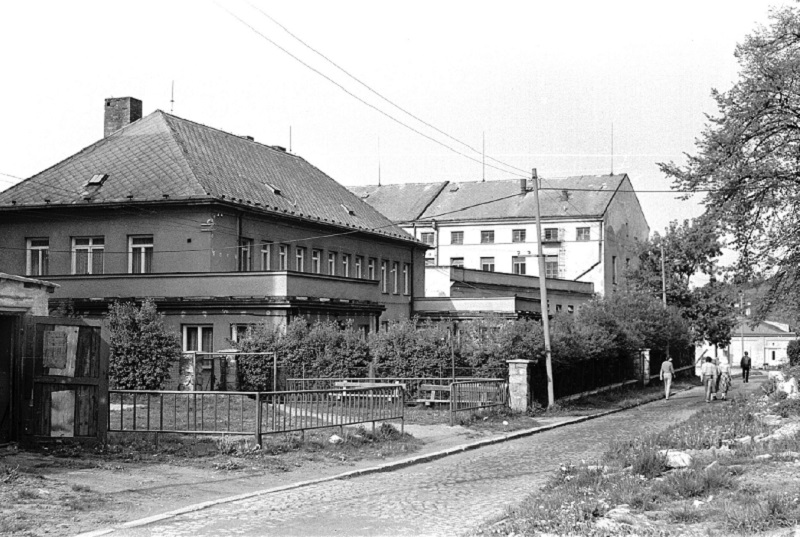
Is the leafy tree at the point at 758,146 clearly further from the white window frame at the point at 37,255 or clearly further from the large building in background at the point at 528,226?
the large building in background at the point at 528,226

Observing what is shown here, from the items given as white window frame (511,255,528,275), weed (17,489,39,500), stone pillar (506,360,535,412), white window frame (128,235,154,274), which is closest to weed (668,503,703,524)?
weed (17,489,39,500)

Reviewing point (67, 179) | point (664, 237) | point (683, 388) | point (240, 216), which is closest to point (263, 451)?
point (240, 216)

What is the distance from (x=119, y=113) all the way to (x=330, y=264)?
40.3ft

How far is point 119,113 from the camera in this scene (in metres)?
45.8

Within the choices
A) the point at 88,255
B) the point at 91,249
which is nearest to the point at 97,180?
the point at 91,249

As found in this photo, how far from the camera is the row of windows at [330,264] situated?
39.8m

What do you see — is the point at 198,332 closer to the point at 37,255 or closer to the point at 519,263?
the point at 37,255

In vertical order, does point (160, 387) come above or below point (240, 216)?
below

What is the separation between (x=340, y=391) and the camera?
18984 millimetres

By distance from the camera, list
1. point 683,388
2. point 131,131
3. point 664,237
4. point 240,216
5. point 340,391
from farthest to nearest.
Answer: point 664,237 < point 683,388 < point 131,131 < point 240,216 < point 340,391

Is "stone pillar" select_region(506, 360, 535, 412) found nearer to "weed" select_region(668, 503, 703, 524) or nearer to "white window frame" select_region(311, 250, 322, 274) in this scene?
"white window frame" select_region(311, 250, 322, 274)

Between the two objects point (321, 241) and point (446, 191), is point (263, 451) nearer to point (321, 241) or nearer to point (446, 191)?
point (321, 241)

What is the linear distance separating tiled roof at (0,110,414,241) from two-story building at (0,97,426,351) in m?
0.08

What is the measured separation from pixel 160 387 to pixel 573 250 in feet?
167
